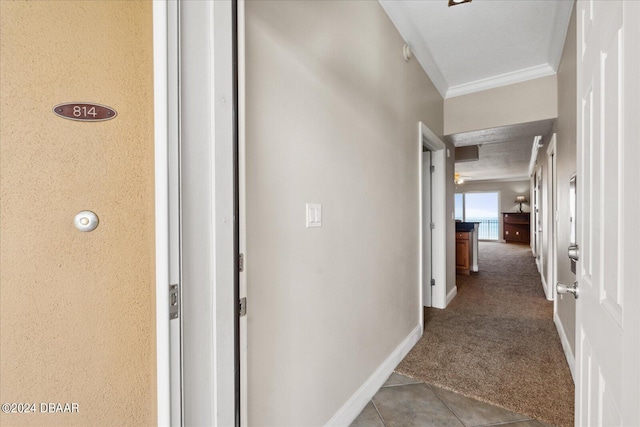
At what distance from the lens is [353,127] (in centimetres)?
166

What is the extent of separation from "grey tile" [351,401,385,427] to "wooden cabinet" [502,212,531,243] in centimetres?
1131

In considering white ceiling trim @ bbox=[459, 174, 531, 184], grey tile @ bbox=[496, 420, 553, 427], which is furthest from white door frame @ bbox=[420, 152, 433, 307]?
white ceiling trim @ bbox=[459, 174, 531, 184]

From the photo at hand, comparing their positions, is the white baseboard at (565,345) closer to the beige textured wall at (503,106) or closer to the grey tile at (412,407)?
the grey tile at (412,407)

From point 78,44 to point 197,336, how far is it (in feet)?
2.31

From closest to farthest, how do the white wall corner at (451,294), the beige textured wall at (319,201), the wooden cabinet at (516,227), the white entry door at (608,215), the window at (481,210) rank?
the white entry door at (608,215) → the beige textured wall at (319,201) → the white wall corner at (451,294) → the wooden cabinet at (516,227) → the window at (481,210)

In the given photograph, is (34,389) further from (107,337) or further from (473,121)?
(473,121)

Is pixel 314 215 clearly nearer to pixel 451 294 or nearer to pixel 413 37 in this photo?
pixel 413 37

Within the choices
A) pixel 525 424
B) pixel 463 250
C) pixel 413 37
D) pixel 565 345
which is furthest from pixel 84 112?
pixel 463 250

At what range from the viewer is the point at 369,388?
5.94ft

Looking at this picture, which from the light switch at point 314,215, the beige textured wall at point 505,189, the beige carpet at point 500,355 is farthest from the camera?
the beige textured wall at point 505,189

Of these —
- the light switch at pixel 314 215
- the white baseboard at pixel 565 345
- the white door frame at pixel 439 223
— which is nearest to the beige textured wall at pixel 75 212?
the light switch at pixel 314 215

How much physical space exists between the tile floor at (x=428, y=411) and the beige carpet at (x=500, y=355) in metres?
0.09

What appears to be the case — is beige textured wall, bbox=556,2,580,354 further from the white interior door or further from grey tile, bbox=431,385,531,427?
the white interior door

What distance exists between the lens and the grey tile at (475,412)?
1.64 m
